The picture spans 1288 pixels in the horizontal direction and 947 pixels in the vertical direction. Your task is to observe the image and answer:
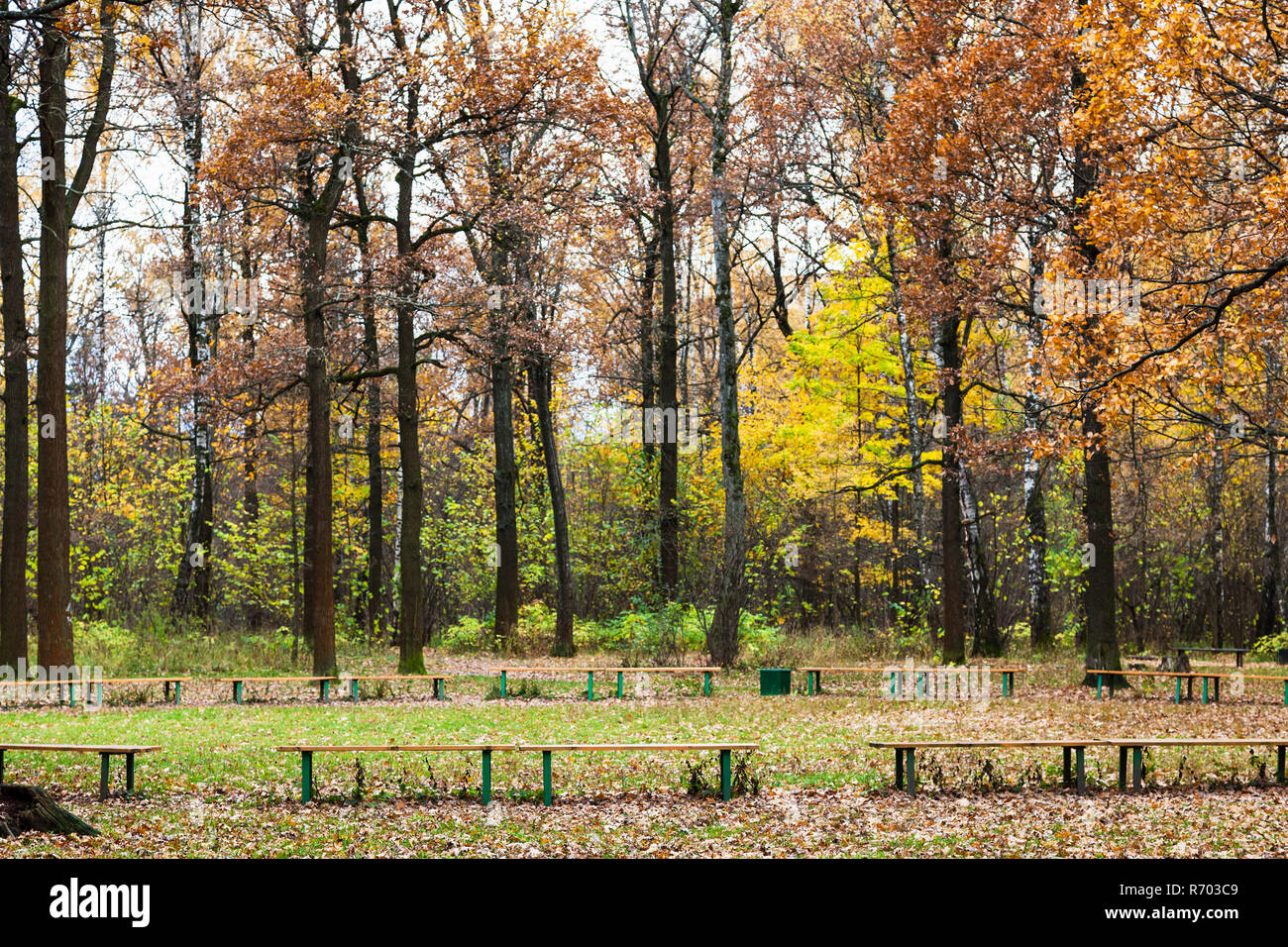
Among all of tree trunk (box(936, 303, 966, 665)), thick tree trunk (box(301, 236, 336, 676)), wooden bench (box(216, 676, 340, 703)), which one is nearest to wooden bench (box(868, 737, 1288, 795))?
wooden bench (box(216, 676, 340, 703))

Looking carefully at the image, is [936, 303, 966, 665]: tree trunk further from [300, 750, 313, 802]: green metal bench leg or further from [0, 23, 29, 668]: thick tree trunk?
[0, 23, 29, 668]: thick tree trunk

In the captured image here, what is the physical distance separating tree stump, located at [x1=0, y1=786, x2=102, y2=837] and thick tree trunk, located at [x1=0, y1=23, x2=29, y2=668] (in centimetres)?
840

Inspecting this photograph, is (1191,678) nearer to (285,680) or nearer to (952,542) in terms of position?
(952,542)

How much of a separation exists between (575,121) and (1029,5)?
7.19 metres

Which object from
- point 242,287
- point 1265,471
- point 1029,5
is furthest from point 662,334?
point 1265,471

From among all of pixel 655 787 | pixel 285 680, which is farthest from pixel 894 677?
pixel 285 680

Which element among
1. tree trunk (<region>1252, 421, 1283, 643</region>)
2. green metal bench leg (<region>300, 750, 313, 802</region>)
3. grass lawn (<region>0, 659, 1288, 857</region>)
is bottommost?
grass lawn (<region>0, 659, 1288, 857</region>)

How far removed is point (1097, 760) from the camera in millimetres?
10992

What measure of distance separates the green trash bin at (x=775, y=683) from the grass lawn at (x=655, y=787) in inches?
67.8

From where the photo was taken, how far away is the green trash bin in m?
17.2

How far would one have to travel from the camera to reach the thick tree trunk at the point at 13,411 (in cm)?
1505

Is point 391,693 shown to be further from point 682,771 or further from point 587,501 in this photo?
point 587,501

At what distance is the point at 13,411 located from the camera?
1609cm

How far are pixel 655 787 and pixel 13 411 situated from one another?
11305 mm
